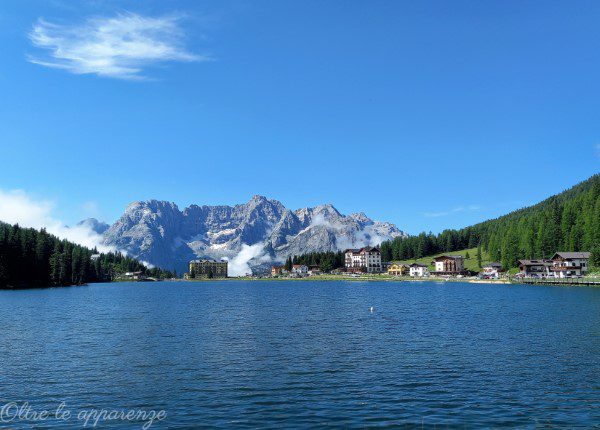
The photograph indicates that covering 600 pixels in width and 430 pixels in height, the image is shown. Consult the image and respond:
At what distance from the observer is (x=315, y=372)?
41188mm

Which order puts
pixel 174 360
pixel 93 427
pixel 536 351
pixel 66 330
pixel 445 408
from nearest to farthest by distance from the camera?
1. pixel 93 427
2. pixel 445 408
3. pixel 174 360
4. pixel 536 351
5. pixel 66 330

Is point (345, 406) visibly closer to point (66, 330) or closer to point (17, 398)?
point (17, 398)

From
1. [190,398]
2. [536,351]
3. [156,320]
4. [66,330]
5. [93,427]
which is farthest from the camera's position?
[156,320]

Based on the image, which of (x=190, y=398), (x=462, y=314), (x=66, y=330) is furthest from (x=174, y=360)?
(x=462, y=314)

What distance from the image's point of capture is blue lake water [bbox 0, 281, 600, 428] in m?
30.2

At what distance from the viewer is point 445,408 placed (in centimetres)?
3102

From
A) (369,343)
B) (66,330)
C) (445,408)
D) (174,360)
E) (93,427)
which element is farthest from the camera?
(66,330)

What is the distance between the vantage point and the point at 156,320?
8469cm

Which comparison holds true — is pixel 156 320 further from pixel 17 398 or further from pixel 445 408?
pixel 445 408

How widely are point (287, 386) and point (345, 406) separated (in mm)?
6498

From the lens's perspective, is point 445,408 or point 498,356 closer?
point 445,408

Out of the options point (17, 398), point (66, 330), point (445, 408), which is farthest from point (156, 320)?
point (445, 408)

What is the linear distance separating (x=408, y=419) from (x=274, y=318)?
5756 cm

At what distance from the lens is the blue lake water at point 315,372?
30.2 m
